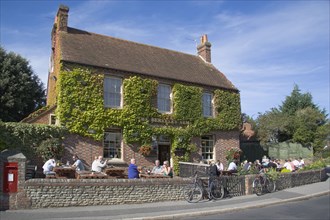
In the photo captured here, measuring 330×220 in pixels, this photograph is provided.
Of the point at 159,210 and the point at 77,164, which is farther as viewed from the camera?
the point at 77,164

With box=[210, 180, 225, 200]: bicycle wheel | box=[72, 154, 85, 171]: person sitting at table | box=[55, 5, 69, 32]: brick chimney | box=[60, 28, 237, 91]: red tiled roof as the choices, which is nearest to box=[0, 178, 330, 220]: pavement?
box=[210, 180, 225, 200]: bicycle wheel

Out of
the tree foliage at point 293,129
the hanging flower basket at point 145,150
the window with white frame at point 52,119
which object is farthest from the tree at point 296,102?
the window with white frame at point 52,119

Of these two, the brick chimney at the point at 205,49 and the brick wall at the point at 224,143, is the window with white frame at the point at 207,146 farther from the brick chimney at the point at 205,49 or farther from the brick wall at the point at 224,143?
the brick chimney at the point at 205,49

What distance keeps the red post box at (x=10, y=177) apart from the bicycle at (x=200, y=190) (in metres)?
6.63

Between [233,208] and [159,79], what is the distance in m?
11.8

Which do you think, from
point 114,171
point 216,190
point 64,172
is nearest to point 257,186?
point 216,190

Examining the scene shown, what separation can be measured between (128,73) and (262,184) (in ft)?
33.0

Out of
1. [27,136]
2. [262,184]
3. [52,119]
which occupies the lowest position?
[262,184]

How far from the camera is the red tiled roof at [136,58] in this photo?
20.9 m

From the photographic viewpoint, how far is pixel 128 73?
21594 mm

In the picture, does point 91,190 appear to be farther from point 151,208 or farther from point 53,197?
point 151,208

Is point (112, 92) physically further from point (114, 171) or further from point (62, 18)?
point (114, 171)

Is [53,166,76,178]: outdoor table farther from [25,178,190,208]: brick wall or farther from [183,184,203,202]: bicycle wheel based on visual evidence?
[183,184,203,202]: bicycle wheel

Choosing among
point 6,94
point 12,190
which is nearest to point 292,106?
point 6,94
